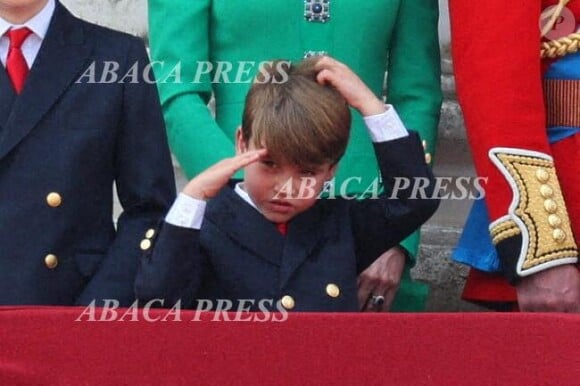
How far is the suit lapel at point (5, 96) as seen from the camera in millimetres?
2295

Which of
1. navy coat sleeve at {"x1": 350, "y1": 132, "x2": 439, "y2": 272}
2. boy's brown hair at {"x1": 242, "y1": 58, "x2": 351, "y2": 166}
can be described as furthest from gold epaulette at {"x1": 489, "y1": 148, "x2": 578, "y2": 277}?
boy's brown hair at {"x1": 242, "y1": 58, "x2": 351, "y2": 166}

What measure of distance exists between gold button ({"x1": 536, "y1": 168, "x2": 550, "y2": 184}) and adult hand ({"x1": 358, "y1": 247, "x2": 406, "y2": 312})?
40cm

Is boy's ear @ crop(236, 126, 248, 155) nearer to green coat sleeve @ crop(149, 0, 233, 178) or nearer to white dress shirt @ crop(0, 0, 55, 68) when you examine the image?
green coat sleeve @ crop(149, 0, 233, 178)

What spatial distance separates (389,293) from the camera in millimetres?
2576

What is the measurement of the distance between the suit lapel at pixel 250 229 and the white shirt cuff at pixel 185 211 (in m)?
0.17

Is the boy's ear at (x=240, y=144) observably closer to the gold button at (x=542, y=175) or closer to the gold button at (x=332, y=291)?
the gold button at (x=332, y=291)

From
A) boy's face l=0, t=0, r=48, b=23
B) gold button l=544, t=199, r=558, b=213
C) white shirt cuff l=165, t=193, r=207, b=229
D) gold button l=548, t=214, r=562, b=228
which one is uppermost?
boy's face l=0, t=0, r=48, b=23

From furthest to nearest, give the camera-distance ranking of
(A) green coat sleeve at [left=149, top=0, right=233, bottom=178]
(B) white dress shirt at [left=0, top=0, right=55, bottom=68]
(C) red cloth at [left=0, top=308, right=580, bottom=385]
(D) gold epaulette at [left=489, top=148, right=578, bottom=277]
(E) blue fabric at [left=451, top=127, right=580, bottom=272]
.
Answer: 1. (A) green coat sleeve at [left=149, top=0, right=233, bottom=178]
2. (E) blue fabric at [left=451, top=127, right=580, bottom=272]
3. (B) white dress shirt at [left=0, top=0, right=55, bottom=68]
4. (D) gold epaulette at [left=489, top=148, right=578, bottom=277]
5. (C) red cloth at [left=0, top=308, right=580, bottom=385]

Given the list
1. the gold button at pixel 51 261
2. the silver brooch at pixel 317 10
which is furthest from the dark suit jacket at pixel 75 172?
the silver brooch at pixel 317 10

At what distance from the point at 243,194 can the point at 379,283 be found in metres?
0.37

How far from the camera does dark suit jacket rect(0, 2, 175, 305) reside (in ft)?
7.51

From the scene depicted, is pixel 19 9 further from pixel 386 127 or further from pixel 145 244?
pixel 386 127

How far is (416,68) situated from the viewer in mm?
2699

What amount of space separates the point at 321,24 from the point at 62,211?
59 centimetres
